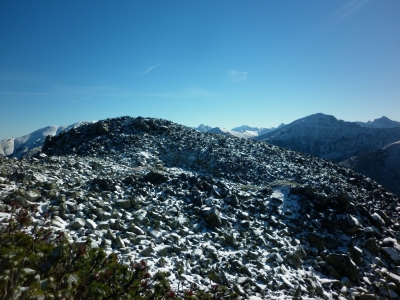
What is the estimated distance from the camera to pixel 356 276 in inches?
460

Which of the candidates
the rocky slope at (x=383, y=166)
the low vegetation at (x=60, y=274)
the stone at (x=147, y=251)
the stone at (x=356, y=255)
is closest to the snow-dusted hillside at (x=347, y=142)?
the rocky slope at (x=383, y=166)

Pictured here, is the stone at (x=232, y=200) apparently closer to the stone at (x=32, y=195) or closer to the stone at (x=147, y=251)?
the stone at (x=147, y=251)

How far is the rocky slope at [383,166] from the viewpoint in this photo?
103062mm

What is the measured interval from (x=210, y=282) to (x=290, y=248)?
662 cm

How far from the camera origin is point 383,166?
112500 millimetres

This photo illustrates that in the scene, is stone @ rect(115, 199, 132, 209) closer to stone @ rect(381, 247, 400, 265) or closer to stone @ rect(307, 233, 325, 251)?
stone @ rect(307, 233, 325, 251)

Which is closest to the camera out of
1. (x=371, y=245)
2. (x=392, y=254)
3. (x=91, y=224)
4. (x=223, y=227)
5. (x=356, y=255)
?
A: (x=91, y=224)

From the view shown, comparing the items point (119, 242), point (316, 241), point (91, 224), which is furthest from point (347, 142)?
point (91, 224)

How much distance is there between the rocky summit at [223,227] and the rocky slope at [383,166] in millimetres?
103899

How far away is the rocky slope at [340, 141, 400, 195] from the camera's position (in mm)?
103062

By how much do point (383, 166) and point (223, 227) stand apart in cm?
13716

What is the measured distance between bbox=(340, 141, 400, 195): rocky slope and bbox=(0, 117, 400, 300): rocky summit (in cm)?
10390

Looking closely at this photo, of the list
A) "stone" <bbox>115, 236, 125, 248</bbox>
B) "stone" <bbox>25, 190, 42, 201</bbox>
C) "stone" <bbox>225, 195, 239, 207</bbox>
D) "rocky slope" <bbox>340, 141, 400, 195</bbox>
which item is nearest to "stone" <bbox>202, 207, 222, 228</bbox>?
"stone" <bbox>225, 195, 239, 207</bbox>

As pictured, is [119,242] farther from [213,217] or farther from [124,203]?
[213,217]
